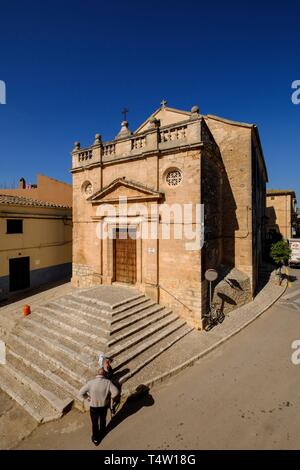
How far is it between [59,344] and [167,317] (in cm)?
413

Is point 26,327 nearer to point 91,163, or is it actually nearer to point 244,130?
point 91,163

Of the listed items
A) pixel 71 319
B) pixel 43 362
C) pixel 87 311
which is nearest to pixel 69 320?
pixel 71 319

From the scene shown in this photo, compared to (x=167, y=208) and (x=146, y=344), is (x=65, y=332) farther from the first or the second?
(x=167, y=208)

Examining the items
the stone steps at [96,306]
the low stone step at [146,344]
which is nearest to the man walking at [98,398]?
the low stone step at [146,344]

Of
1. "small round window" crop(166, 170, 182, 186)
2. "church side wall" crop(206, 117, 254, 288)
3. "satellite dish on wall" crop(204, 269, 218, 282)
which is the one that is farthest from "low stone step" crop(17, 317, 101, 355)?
"church side wall" crop(206, 117, 254, 288)

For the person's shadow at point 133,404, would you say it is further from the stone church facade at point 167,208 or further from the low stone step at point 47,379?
the stone church facade at point 167,208

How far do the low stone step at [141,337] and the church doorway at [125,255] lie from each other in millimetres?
2754

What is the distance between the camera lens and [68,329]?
8117 mm

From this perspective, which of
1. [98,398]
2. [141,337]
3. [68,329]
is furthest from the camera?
[68,329]

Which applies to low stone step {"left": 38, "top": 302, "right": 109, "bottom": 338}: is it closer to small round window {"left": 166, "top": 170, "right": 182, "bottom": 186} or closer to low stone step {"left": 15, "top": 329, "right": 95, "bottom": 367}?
low stone step {"left": 15, "top": 329, "right": 95, "bottom": 367}

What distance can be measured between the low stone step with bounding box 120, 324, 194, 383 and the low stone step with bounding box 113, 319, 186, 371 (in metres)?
0.10

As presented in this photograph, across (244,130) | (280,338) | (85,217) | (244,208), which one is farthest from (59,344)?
(244,130)

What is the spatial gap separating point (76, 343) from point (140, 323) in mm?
2300

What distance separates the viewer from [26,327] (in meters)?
8.60
